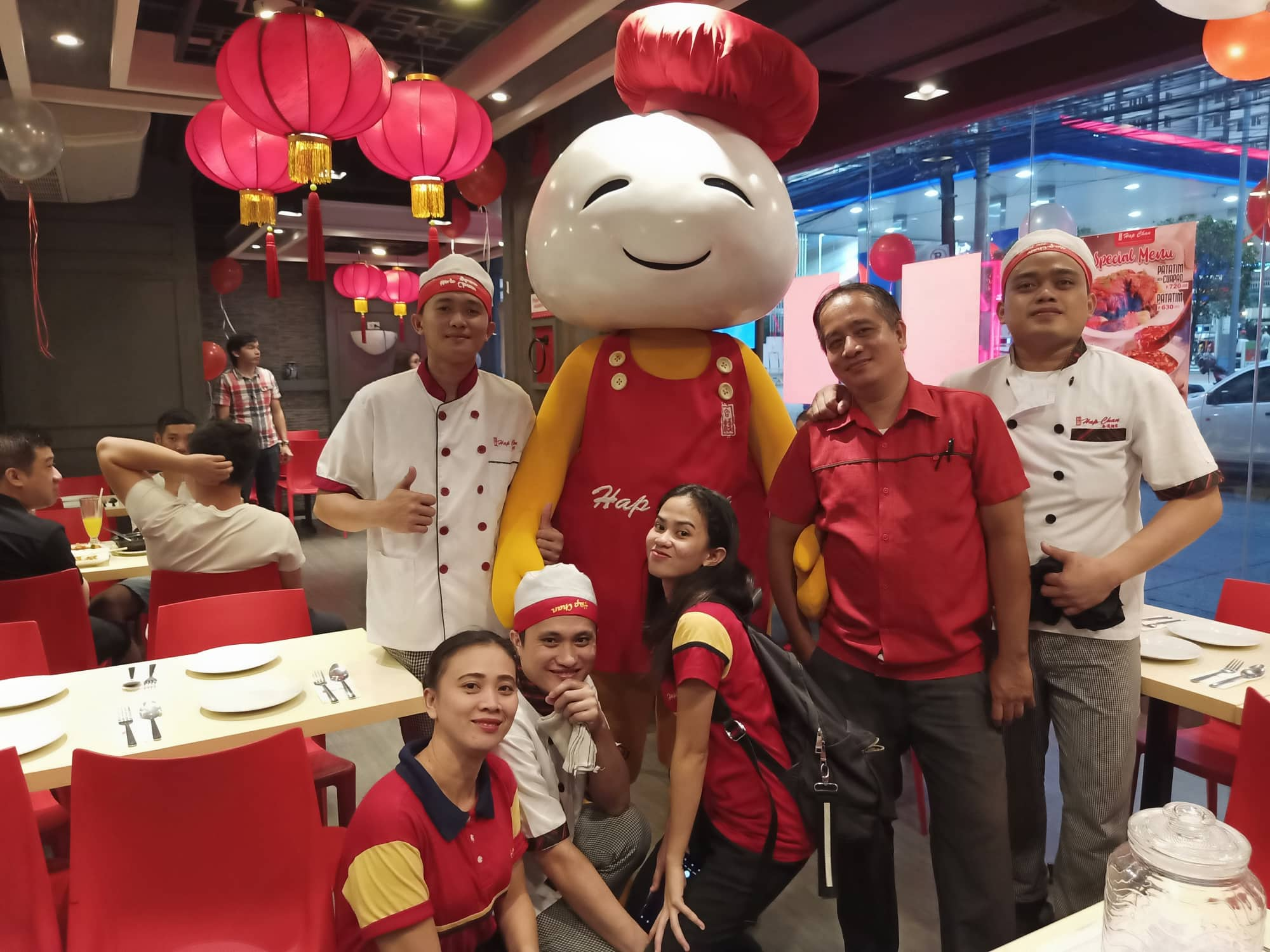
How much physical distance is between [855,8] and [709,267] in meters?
2.79

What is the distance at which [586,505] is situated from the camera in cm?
229

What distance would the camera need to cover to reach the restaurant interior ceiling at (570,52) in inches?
159

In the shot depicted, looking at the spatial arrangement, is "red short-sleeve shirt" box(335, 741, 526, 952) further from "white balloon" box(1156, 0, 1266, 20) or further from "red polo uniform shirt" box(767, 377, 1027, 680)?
"white balloon" box(1156, 0, 1266, 20)

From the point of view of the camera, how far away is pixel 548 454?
2.30m

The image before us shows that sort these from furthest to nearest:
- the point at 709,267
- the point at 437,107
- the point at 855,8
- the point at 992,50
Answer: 1. the point at 992,50
2. the point at 855,8
3. the point at 437,107
4. the point at 709,267

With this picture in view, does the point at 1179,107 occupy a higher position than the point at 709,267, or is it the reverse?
the point at 1179,107

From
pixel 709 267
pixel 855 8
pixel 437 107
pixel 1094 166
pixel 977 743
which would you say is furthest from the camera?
pixel 1094 166

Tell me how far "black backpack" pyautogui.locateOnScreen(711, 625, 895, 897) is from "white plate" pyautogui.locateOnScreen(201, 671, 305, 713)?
1.04 metres

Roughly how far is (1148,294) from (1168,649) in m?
3.18

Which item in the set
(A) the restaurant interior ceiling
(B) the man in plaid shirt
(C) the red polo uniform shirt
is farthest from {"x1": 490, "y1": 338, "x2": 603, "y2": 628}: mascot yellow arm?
(B) the man in plaid shirt

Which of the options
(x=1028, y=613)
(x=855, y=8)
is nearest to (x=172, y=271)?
(x=855, y=8)

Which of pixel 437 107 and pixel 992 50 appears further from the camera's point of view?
pixel 992 50

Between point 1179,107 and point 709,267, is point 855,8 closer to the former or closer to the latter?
point 1179,107

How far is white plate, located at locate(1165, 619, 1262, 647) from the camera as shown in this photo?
2268 mm
